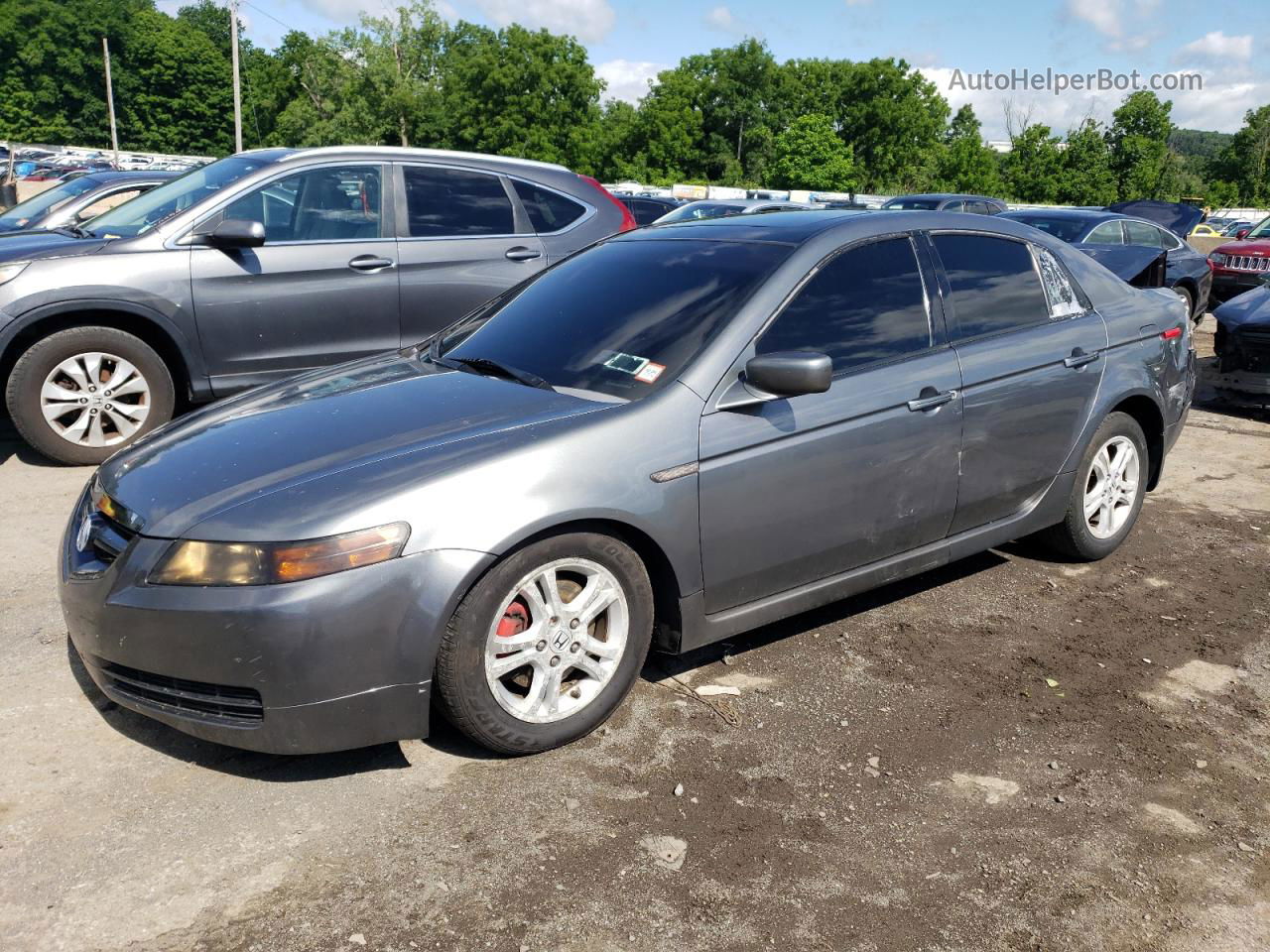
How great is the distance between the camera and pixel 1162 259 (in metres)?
10.6

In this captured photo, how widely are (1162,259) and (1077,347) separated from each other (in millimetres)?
6838

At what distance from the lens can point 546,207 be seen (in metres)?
7.47

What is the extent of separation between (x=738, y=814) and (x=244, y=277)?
15.7ft

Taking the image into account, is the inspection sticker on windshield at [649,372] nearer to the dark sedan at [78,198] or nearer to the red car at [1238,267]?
the dark sedan at [78,198]

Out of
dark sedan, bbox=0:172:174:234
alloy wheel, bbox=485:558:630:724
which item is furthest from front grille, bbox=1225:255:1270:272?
alloy wheel, bbox=485:558:630:724

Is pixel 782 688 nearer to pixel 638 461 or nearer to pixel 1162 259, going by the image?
pixel 638 461

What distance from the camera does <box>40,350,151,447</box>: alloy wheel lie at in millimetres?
6262

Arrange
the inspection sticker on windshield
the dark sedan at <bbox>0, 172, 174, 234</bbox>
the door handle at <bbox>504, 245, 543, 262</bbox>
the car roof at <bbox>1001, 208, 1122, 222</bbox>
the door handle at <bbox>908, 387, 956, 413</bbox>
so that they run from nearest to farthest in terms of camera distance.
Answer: the inspection sticker on windshield < the door handle at <bbox>908, 387, 956, 413</bbox> < the door handle at <bbox>504, 245, 543, 262</bbox> < the dark sedan at <bbox>0, 172, 174, 234</bbox> < the car roof at <bbox>1001, 208, 1122, 222</bbox>

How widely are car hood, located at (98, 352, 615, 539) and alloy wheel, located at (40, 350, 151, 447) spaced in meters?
2.77

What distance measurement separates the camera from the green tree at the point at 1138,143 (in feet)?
148

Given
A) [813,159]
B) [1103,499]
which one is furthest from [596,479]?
[813,159]

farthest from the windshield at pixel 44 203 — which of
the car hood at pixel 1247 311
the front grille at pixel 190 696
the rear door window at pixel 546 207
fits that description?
the car hood at pixel 1247 311

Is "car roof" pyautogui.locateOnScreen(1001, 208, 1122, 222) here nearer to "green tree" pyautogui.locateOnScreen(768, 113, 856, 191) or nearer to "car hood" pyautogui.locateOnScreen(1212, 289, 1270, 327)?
"car hood" pyautogui.locateOnScreen(1212, 289, 1270, 327)

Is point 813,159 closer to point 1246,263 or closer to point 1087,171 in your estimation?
point 1087,171
